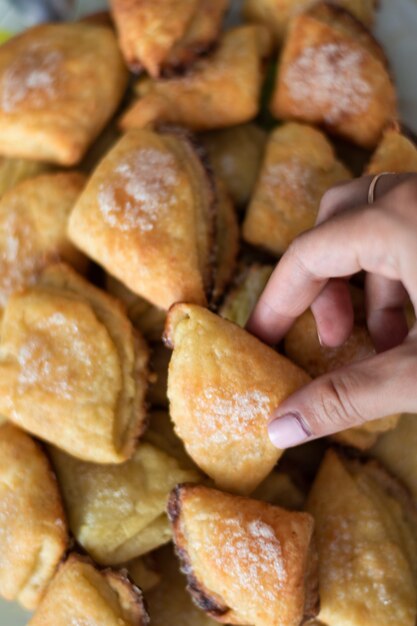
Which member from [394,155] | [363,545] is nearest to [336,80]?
[394,155]

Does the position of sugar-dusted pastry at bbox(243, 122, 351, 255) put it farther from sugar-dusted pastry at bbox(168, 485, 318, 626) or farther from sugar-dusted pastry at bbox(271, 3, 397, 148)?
sugar-dusted pastry at bbox(168, 485, 318, 626)

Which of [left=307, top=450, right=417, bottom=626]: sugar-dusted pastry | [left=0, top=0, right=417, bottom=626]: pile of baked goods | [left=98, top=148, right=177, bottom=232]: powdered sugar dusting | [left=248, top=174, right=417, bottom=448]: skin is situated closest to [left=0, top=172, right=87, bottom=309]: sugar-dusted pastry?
[left=0, top=0, right=417, bottom=626]: pile of baked goods

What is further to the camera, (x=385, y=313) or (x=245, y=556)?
(x=385, y=313)

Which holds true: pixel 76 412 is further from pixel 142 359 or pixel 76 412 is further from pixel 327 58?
pixel 327 58

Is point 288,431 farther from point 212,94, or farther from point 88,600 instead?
point 212,94

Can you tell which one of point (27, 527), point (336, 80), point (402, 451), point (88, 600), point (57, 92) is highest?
point (57, 92)

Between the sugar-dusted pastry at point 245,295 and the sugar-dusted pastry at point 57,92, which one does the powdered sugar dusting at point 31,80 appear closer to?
the sugar-dusted pastry at point 57,92
